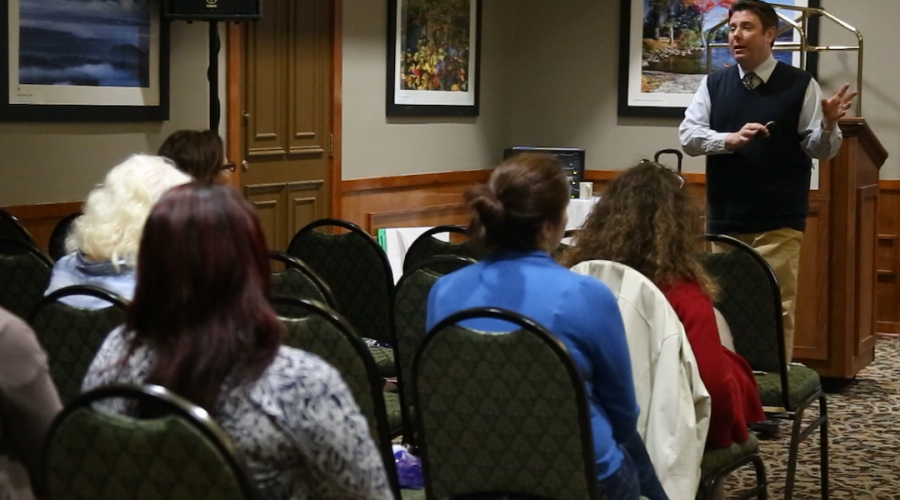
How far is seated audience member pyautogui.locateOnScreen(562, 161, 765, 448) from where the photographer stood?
2551 mm

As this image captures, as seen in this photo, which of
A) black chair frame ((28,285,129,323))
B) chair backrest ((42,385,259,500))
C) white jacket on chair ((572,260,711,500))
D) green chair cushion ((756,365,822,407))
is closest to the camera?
chair backrest ((42,385,259,500))

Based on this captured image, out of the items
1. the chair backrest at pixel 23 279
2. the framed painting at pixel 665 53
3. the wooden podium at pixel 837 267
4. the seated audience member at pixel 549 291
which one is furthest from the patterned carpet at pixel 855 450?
the framed painting at pixel 665 53

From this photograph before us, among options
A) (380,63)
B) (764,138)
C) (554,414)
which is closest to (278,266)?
(380,63)

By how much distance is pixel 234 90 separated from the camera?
557 centimetres

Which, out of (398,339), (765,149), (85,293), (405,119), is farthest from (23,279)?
(405,119)

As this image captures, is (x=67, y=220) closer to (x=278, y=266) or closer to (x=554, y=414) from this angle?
(x=278, y=266)

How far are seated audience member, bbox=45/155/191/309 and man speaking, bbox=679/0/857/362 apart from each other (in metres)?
2.43

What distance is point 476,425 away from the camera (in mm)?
2057

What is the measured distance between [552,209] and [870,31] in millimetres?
5444

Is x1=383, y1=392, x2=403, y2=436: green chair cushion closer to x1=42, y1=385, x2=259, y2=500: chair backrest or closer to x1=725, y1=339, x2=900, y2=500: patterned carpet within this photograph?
x1=725, y1=339, x2=900, y2=500: patterned carpet

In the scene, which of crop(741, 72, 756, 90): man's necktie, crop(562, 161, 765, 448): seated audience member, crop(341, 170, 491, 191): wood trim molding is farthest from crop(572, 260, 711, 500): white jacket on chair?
crop(341, 170, 491, 191): wood trim molding

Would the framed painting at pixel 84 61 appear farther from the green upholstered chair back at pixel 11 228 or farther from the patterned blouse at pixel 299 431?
the patterned blouse at pixel 299 431

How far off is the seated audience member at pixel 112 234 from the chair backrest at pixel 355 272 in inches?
38.3

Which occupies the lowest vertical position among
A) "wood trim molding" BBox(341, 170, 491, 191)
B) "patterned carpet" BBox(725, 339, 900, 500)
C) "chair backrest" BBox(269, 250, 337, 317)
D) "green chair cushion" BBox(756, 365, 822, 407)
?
"patterned carpet" BBox(725, 339, 900, 500)
